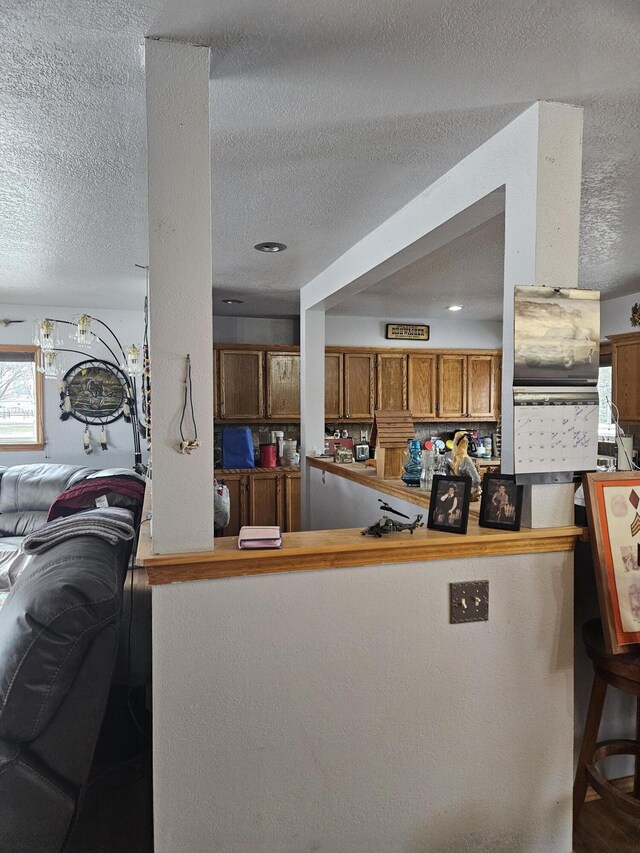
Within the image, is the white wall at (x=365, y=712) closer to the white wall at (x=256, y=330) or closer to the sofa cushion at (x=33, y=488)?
the sofa cushion at (x=33, y=488)

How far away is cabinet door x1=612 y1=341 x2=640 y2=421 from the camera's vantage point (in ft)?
15.8

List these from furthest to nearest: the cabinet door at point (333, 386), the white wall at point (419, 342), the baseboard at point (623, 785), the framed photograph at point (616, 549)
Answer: the white wall at point (419, 342) → the cabinet door at point (333, 386) → the baseboard at point (623, 785) → the framed photograph at point (616, 549)

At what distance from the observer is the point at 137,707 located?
2.65 meters

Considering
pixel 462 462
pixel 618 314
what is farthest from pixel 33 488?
pixel 618 314

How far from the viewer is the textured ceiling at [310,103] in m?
1.50

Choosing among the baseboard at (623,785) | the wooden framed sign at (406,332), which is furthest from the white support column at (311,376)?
the baseboard at (623,785)

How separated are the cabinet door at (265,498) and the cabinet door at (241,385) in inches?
29.8

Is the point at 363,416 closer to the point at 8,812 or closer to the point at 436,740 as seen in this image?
the point at 436,740

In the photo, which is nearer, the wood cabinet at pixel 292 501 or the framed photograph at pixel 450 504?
the framed photograph at pixel 450 504

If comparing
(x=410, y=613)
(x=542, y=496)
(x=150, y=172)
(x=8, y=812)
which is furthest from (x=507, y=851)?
(x=150, y=172)

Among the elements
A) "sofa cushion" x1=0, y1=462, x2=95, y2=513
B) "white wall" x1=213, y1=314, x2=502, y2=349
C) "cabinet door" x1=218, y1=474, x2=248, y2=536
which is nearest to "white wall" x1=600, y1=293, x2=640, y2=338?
"white wall" x1=213, y1=314, x2=502, y2=349

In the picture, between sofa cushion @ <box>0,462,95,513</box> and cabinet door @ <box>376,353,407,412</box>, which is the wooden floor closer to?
sofa cushion @ <box>0,462,95,513</box>

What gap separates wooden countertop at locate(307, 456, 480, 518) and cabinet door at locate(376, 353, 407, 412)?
163 cm

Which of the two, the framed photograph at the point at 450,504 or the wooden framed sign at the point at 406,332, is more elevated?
the wooden framed sign at the point at 406,332
